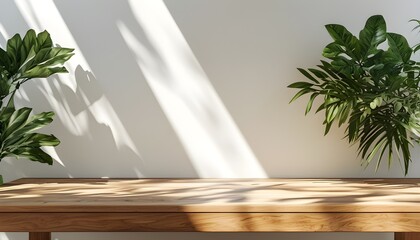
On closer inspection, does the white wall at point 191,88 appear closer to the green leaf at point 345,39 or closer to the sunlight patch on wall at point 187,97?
Result: the sunlight patch on wall at point 187,97

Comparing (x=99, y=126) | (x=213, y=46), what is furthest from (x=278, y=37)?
(x=99, y=126)

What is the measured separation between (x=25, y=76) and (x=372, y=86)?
5.41 feet

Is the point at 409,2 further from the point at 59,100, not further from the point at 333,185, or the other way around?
the point at 59,100

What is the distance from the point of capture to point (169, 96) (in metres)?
3.10

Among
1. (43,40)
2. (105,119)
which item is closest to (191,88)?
(105,119)

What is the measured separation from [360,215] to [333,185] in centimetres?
56

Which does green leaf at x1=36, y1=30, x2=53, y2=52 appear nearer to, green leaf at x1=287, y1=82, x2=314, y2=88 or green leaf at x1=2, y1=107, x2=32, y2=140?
green leaf at x1=2, y1=107, x2=32, y2=140

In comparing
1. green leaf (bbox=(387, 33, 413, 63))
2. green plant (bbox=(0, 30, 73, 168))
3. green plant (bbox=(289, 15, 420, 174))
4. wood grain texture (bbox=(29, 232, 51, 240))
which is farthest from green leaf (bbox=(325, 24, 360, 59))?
wood grain texture (bbox=(29, 232, 51, 240))

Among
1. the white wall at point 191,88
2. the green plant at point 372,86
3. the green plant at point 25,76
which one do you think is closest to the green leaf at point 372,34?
the green plant at point 372,86

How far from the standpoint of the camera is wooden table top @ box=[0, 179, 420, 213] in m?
2.19

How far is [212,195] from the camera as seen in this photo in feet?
8.05

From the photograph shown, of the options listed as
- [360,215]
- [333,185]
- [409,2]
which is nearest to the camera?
[360,215]

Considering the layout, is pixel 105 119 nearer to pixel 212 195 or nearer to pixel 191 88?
pixel 191 88

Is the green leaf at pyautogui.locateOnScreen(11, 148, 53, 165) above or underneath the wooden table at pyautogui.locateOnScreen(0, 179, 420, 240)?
above
